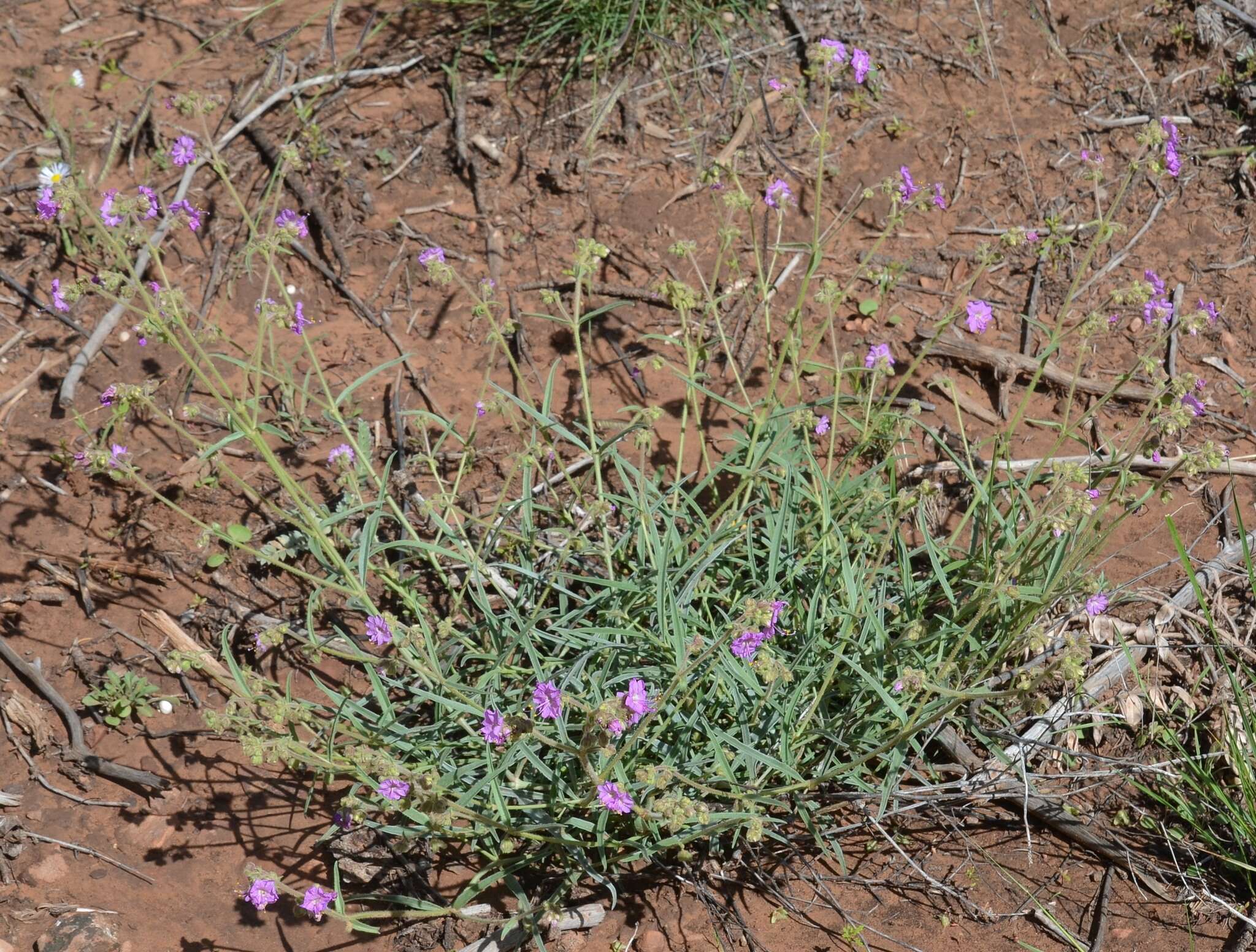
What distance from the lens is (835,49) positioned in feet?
9.88

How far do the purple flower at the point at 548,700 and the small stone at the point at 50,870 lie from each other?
160 cm

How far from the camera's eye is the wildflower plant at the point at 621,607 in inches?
109

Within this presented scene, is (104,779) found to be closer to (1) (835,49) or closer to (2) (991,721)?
(2) (991,721)

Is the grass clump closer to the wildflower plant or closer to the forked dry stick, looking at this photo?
the wildflower plant

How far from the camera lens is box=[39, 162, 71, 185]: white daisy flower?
4.11 metres

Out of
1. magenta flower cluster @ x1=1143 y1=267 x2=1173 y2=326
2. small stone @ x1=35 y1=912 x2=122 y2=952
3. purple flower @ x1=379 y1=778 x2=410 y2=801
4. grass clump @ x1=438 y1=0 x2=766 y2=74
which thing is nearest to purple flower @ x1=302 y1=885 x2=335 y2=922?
purple flower @ x1=379 y1=778 x2=410 y2=801

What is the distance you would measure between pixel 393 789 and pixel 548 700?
0.42 m

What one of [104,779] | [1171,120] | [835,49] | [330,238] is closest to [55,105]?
[330,238]

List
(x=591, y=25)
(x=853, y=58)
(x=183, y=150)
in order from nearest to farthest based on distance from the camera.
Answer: (x=853, y=58)
(x=183, y=150)
(x=591, y=25)

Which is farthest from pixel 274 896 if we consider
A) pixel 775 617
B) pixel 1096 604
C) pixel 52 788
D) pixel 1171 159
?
pixel 1171 159

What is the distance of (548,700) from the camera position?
103 inches

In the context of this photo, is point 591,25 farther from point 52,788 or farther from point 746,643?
point 52,788

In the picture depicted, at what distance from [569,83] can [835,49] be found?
270cm

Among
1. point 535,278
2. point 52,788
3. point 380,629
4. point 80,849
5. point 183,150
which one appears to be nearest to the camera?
point 380,629
